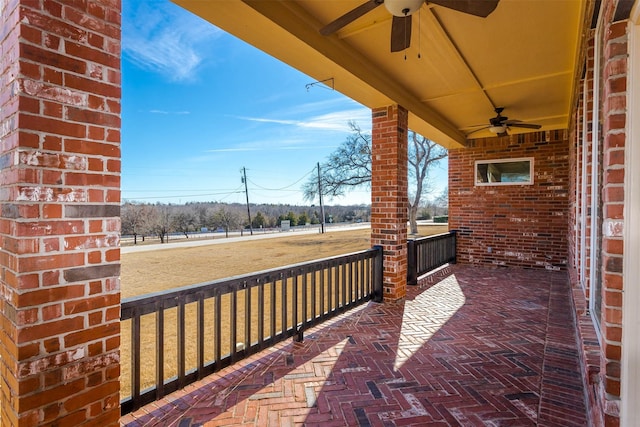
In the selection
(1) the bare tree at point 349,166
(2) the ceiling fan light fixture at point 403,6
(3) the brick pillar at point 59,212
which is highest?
(1) the bare tree at point 349,166

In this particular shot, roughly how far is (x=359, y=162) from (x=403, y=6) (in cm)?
1583

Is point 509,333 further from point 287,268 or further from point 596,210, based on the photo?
point 287,268

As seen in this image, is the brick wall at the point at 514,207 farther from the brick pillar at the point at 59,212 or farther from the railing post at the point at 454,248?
the brick pillar at the point at 59,212

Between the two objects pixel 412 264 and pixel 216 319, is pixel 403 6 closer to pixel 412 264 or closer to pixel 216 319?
pixel 216 319

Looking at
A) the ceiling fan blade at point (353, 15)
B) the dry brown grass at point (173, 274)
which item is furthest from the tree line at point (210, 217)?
the ceiling fan blade at point (353, 15)

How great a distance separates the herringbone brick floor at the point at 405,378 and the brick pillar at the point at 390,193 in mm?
670

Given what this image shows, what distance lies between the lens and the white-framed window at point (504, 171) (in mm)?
7039

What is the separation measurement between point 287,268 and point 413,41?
2.60m

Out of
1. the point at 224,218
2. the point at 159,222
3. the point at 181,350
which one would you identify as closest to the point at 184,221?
the point at 224,218

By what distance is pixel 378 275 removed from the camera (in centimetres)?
452

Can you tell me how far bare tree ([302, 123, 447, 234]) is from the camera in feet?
57.8

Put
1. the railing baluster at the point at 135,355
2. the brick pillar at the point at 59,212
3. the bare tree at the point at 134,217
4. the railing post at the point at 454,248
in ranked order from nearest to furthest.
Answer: the brick pillar at the point at 59,212, the railing baluster at the point at 135,355, the railing post at the point at 454,248, the bare tree at the point at 134,217

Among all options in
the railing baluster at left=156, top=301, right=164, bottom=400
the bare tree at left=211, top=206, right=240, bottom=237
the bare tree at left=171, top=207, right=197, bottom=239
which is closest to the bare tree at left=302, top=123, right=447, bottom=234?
the bare tree at left=171, top=207, right=197, bottom=239

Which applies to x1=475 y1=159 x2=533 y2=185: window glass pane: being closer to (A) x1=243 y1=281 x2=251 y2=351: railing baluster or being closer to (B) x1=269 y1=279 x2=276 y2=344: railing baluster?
(B) x1=269 y1=279 x2=276 y2=344: railing baluster
